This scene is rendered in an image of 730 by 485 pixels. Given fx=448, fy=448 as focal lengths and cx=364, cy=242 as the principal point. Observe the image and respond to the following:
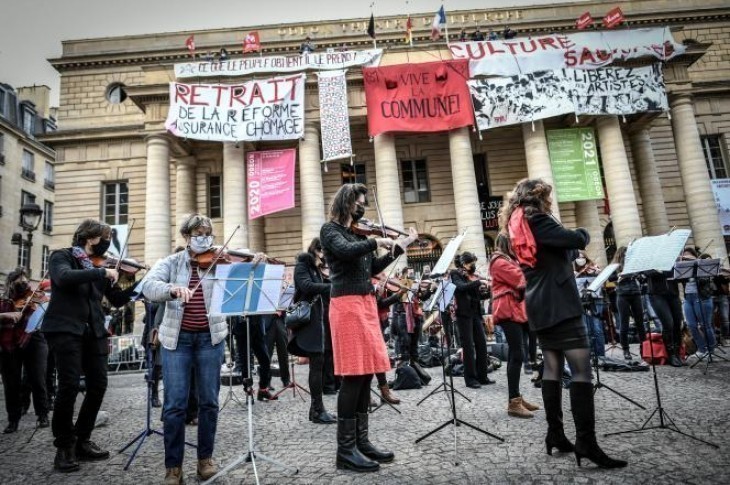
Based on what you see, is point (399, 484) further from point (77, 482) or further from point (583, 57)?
point (583, 57)

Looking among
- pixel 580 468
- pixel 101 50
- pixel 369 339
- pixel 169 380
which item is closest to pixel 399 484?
pixel 369 339

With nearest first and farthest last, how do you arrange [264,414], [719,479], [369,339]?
[719,479], [369,339], [264,414]

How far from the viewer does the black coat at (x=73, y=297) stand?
13.2ft

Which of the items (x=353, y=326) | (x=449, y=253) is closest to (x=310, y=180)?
(x=449, y=253)

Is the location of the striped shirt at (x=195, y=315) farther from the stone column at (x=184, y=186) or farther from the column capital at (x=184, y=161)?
the column capital at (x=184, y=161)

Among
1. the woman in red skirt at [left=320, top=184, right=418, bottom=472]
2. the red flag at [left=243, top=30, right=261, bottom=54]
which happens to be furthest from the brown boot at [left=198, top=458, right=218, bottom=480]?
the red flag at [left=243, top=30, right=261, bottom=54]

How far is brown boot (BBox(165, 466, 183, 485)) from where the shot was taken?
329 cm

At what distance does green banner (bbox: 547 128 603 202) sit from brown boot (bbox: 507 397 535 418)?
15.7m

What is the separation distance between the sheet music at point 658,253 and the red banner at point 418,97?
547 inches

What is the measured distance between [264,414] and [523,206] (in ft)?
14.6

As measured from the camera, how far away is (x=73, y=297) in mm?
4270

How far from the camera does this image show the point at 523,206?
3734 mm

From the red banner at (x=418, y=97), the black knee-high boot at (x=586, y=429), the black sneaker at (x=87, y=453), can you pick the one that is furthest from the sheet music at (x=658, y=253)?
the red banner at (x=418, y=97)

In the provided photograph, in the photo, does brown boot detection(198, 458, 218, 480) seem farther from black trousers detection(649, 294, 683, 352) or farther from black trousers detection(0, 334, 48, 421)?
black trousers detection(649, 294, 683, 352)
